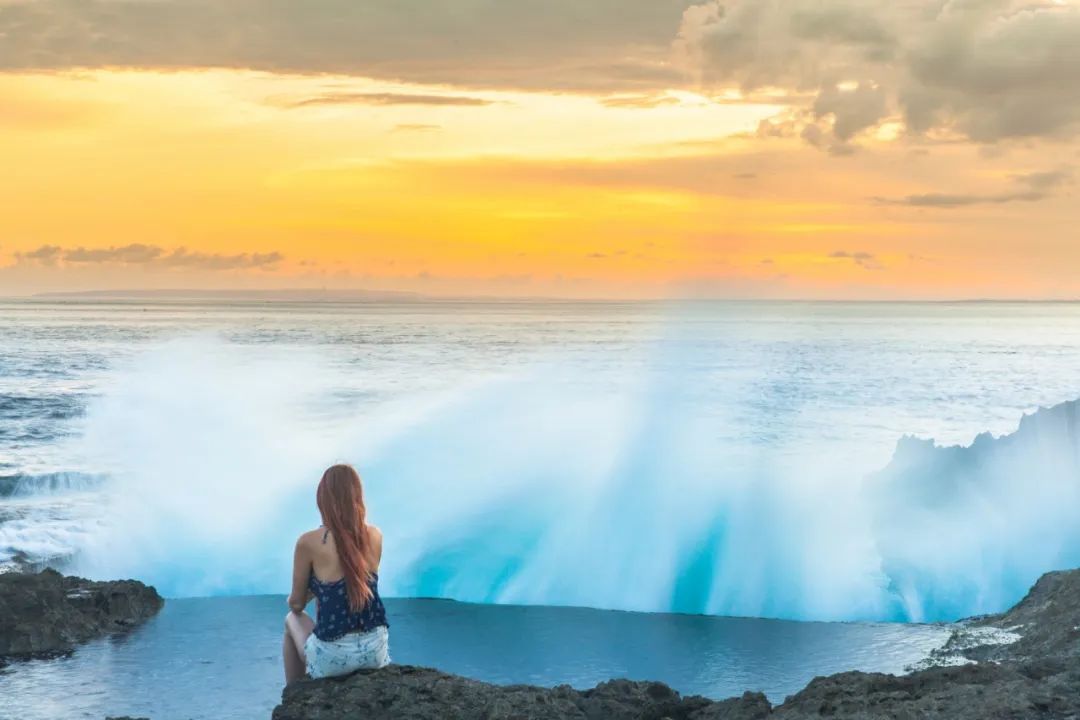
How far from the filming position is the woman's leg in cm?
629

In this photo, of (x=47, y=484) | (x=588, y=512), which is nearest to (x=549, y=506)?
(x=588, y=512)

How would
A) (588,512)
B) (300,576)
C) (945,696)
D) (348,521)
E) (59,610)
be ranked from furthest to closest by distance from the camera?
(588,512), (59,610), (300,576), (348,521), (945,696)

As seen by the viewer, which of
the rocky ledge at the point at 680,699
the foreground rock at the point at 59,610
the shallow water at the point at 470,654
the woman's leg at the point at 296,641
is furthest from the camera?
the foreground rock at the point at 59,610

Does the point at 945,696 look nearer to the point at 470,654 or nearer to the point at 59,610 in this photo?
the point at 470,654

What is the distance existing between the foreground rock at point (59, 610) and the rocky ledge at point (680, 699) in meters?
3.98

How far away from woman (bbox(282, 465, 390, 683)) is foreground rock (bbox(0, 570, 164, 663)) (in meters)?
3.90

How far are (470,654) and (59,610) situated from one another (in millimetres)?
3503

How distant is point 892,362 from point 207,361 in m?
39.1

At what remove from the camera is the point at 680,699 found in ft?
21.0

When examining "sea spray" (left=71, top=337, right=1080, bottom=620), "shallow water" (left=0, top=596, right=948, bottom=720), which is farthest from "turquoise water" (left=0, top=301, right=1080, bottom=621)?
"shallow water" (left=0, top=596, right=948, bottom=720)

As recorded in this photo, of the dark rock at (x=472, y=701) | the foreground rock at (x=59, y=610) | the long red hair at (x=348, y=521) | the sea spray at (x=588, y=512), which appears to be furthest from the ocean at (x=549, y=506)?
the long red hair at (x=348, y=521)

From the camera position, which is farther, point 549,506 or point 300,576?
point 549,506

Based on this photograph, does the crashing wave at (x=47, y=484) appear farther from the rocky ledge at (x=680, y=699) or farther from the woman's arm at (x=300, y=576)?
the rocky ledge at (x=680, y=699)

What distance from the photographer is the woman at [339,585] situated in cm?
600
